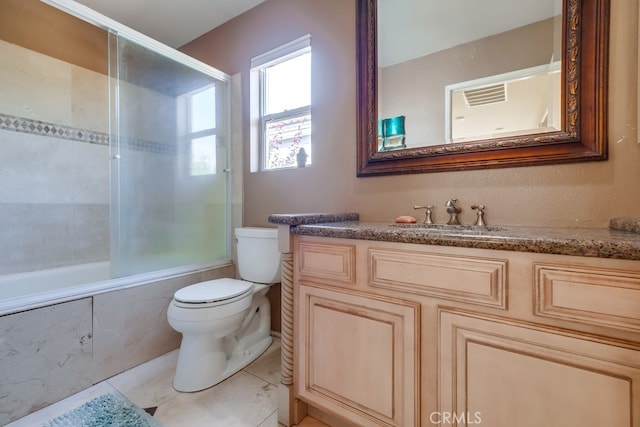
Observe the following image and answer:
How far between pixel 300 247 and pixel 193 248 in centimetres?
127

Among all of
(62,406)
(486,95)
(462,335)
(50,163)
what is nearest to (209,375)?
(62,406)

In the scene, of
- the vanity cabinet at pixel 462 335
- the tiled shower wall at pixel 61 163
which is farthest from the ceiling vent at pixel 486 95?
the tiled shower wall at pixel 61 163

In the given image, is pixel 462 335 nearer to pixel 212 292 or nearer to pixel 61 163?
pixel 212 292

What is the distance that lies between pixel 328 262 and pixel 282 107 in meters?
1.40

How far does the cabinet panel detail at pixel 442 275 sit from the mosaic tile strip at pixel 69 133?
1.88 metres

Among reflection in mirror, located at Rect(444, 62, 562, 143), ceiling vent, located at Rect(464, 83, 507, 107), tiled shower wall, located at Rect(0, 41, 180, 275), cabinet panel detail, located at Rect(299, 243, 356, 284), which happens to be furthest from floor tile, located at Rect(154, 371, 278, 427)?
ceiling vent, located at Rect(464, 83, 507, 107)

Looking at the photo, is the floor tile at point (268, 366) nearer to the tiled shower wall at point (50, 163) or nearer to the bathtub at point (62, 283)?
the bathtub at point (62, 283)

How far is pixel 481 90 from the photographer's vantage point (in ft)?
4.20

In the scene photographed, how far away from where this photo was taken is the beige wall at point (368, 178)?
40.4 inches

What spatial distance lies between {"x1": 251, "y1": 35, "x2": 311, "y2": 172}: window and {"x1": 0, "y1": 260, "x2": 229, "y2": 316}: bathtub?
0.95 m

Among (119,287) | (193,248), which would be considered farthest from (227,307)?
(193,248)

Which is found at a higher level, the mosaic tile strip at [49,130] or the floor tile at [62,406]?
the mosaic tile strip at [49,130]

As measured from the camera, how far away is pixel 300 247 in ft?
3.85

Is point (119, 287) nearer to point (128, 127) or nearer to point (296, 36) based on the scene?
point (128, 127)
